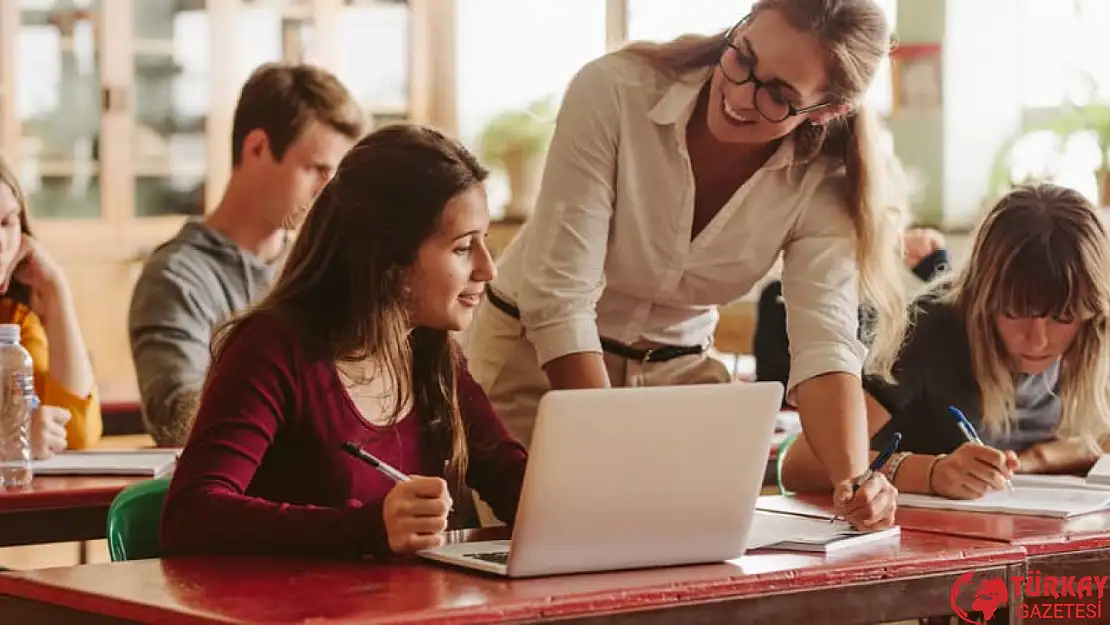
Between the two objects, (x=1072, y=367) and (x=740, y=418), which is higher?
(x=740, y=418)

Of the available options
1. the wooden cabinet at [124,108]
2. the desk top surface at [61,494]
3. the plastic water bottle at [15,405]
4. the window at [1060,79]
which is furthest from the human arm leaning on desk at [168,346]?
the window at [1060,79]

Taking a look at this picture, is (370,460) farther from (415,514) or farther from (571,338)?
(571,338)

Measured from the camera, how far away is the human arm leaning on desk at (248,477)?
1.59 m

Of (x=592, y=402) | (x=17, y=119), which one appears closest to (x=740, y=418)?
(x=592, y=402)

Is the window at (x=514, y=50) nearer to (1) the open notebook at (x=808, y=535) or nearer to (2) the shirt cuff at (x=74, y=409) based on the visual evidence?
(2) the shirt cuff at (x=74, y=409)

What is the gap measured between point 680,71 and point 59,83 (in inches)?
154

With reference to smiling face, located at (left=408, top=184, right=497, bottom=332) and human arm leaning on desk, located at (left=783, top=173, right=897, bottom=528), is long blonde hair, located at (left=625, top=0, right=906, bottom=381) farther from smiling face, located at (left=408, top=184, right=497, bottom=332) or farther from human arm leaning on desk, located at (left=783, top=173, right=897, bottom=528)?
smiling face, located at (left=408, top=184, right=497, bottom=332)

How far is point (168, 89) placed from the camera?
5.87 metres

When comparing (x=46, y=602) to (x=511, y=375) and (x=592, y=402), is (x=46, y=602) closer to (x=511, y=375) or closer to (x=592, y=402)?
(x=592, y=402)

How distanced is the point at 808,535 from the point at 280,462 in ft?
1.85

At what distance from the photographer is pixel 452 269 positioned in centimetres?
187

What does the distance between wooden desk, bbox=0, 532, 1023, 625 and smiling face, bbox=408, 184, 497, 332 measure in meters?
0.39

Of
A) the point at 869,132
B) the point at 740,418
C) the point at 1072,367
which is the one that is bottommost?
the point at 1072,367

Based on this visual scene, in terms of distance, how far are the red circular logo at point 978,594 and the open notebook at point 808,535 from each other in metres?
0.11
